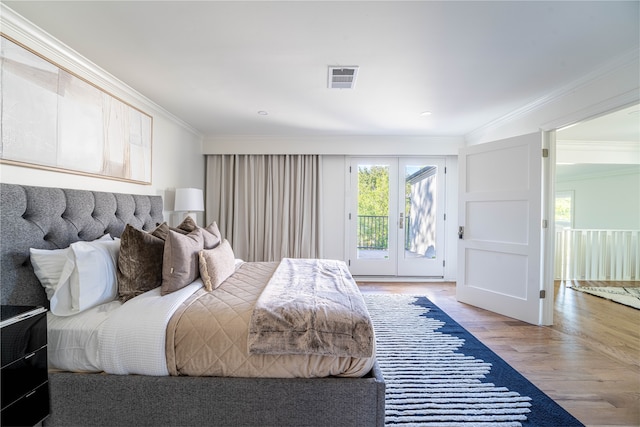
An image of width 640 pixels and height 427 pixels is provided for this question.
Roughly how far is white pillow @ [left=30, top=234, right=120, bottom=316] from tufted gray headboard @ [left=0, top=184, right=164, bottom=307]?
7 centimetres

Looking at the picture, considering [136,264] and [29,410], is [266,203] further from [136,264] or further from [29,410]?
[29,410]

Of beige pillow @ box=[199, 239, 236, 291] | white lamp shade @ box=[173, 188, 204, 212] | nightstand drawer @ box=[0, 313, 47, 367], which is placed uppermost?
white lamp shade @ box=[173, 188, 204, 212]

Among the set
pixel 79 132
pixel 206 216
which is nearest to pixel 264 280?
pixel 79 132

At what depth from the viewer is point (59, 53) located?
1853mm

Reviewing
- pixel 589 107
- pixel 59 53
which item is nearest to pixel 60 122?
pixel 59 53

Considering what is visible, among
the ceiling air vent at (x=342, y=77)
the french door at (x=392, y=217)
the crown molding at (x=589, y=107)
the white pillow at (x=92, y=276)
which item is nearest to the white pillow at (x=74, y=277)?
the white pillow at (x=92, y=276)

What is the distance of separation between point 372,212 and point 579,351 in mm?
2851

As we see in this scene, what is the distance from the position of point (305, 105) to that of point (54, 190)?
2.25 m

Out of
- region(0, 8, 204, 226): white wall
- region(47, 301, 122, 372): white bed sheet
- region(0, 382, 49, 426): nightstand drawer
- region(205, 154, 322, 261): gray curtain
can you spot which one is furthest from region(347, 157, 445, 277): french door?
region(0, 382, 49, 426): nightstand drawer

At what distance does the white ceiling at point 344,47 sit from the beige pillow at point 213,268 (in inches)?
59.1

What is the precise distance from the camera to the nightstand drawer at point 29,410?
1.14m

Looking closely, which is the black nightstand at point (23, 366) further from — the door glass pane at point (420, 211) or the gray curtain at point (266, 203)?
the door glass pane at point (420, 211)

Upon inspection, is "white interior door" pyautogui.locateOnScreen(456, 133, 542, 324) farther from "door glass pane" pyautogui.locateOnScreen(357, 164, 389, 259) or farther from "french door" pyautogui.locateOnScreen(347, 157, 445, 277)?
"door glass pane" pyautogui.locateOnScreen(357, 164, 389, 259)

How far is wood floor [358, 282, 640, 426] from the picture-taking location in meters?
1.67
